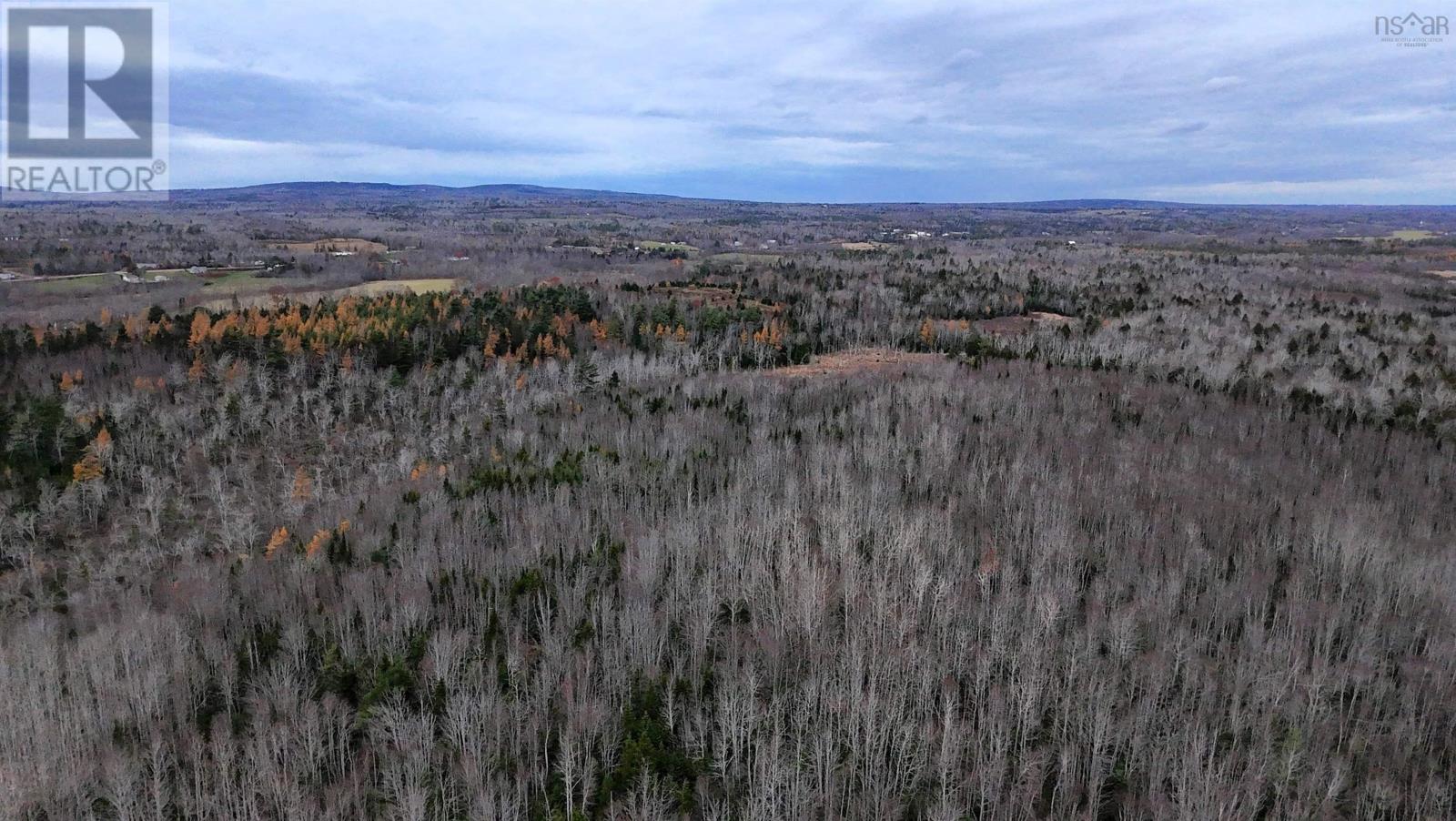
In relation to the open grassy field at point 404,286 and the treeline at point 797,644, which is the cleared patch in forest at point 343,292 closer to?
the open grassy field at point 404,286

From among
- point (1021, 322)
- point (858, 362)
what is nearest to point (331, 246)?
point (858, 362)

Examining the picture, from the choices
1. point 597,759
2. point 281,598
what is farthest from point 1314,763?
point 281,598

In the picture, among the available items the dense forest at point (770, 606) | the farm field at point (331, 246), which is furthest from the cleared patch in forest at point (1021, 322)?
the farm field at point (331, 246)

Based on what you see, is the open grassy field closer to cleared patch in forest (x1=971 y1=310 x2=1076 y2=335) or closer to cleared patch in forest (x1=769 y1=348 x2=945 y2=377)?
cleared patch in forest (x1=769 y1=348 x2=945 y2=377)

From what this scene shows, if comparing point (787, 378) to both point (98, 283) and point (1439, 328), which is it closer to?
point (1439, 328)

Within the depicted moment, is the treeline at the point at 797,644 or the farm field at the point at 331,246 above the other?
the farm field at the point at 331,246

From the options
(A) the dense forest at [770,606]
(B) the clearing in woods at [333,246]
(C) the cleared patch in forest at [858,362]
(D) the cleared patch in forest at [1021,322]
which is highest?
(B) the clearing in woods at [333,246]

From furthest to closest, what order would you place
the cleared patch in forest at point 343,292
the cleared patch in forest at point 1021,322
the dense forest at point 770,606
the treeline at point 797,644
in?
1. the cleared patch in forest at point 343,292
2. the cleared patch in forest at point 1021,322
3. the dense forest at point 770,606
4. the treeline at point 797,644
